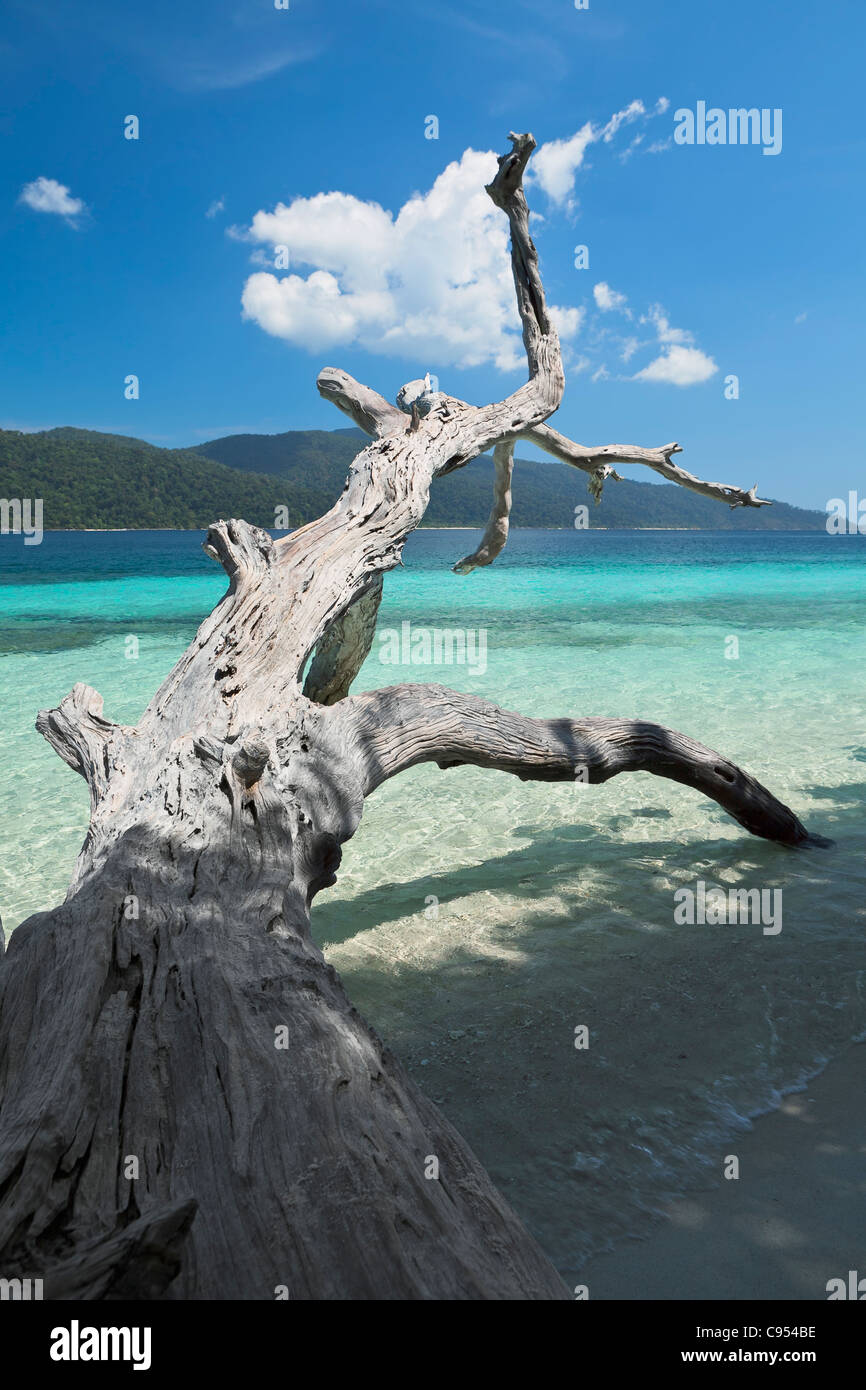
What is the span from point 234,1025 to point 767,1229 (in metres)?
1.66

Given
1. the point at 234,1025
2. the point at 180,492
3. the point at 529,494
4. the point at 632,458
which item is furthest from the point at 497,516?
the point at 529,494

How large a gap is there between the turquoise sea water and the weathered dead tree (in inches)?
37.9

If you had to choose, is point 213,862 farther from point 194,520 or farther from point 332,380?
point 194,520

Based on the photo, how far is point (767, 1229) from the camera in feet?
7.61

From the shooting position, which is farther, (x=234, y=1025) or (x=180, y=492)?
(x=180, y=492)

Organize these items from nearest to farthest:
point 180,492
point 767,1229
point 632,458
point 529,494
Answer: point 767,1229, point 632,458, point 180,492, point 529,494

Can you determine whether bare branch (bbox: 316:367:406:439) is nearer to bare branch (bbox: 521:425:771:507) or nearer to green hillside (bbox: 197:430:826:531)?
bare branch (bbox: 521:425:771:507)

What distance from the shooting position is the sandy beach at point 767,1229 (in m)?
2.16

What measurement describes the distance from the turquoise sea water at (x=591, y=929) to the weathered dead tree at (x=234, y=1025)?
0.96m

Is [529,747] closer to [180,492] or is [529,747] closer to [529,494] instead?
[180,492]

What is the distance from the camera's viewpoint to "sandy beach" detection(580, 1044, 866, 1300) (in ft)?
7.08

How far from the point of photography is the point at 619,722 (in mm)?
4656

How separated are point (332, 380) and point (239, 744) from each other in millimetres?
3637
